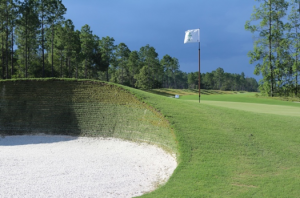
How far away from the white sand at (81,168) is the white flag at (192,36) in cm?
623

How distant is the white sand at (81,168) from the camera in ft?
16.7

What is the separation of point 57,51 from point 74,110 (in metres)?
34.3

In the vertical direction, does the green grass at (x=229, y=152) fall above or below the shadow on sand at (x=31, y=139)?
above

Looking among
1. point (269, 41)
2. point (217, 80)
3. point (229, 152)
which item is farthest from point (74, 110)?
point (217, 80)

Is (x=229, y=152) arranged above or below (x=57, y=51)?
below

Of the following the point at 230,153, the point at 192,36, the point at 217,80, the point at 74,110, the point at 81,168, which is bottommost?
the point at 81,168

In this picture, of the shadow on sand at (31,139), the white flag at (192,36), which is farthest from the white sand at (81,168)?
the white flag at (192,36)

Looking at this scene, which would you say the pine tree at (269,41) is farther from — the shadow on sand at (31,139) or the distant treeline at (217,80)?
the distant treeline at (217,80)

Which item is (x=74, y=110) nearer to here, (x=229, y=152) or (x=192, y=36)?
(x=192, y=36)

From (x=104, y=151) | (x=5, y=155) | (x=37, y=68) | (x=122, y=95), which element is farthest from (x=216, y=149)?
(x=37, y=68)

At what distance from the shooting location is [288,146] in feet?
21.4

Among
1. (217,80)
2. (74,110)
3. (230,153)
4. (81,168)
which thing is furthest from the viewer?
(217,80)

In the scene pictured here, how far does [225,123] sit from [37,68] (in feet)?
121

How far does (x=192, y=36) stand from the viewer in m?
12.1
